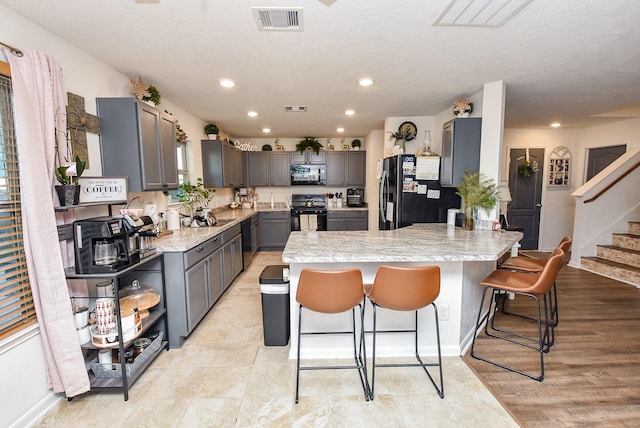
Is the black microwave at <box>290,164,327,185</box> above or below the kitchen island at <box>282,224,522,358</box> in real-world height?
above

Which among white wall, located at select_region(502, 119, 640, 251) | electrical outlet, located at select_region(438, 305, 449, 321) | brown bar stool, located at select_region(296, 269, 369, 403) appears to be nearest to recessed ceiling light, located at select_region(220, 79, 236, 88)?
brown bar stool, located at select_region(296, 269, 369, 403)

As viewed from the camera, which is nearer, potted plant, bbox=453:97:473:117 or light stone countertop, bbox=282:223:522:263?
light stone countertop, bbox=282:223:522:263

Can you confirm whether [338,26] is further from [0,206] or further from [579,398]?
[579,398]

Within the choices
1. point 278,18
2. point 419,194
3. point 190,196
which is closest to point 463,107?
point 419,194

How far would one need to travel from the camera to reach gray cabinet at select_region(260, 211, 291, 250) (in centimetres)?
591

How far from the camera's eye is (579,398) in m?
1.93

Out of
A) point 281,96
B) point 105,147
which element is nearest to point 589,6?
point 281,96

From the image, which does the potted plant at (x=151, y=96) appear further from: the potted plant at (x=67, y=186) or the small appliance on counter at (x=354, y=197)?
the small appliance on counter at (x=354, y=197)

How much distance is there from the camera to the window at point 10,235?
1.63 meters

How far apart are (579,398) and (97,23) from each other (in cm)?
390

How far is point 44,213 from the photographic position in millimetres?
1699

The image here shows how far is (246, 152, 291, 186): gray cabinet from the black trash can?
390 centimetres

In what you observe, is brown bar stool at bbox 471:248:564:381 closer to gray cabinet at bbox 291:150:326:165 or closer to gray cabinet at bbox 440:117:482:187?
gray cabinet at bbox 440:117:482:187

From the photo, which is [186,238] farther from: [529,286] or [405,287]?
[529,286]
